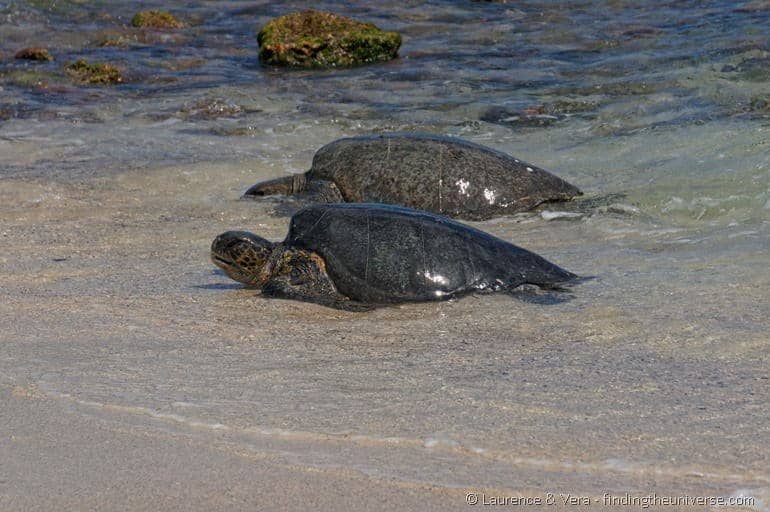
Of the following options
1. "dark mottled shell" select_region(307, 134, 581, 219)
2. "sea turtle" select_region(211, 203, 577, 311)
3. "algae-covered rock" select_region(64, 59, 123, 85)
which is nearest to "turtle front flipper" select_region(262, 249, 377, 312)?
"sea turtle" select_region(211, 203, 577, 311)

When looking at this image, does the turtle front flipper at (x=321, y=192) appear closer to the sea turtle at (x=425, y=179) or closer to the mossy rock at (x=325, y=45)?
the sea turtle at (x=425, y=179)

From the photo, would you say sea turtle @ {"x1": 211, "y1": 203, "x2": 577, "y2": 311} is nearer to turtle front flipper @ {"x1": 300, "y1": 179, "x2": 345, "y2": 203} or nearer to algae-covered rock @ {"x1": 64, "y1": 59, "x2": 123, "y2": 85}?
turtle front flipper @ {"x1": 300, "y1": 179, "x2": 345, "y2": 203}

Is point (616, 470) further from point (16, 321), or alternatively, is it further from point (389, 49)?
point (389, 49)

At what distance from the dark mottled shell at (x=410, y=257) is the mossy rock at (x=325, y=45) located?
8.90 metres

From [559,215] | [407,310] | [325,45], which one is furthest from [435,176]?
[325,45]

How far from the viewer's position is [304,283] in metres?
5.18

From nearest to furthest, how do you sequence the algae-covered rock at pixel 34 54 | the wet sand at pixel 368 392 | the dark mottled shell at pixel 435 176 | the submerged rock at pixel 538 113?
1. the wet sand at pixel 368 392
2. the dark mottled shell at pixel 435 176
3. the submerged rock at pixel 538 113
4. the algae-covered rock at pixel 34 54

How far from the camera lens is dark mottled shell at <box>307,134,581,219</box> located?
7480mm

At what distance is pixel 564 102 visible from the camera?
10789mm

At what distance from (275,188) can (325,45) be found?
702 cm

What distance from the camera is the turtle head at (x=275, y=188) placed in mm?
7508

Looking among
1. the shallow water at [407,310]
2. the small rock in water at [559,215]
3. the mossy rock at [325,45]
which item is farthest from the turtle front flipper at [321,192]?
the mossy rock at [325,45]

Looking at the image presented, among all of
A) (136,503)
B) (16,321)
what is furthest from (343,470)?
(16,321)

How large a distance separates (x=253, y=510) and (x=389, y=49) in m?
12.0
